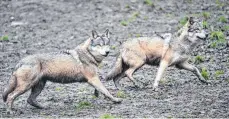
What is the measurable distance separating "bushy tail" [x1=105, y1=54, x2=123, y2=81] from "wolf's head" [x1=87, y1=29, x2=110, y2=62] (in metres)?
1.10

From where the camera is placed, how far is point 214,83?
1360 centimetres

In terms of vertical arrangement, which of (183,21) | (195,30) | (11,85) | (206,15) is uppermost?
(195,30)

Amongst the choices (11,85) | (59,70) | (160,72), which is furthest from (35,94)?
(160,72)

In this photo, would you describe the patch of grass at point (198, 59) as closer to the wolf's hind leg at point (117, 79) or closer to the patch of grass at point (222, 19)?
the wolf's hind leg at point (117, 79)

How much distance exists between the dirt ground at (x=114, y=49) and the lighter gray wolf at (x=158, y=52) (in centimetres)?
40

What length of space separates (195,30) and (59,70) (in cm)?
359

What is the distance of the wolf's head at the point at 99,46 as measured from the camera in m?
12.2

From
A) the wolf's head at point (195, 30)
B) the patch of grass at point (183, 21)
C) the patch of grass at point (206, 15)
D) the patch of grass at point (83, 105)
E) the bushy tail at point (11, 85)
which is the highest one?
the wolf's head at point (195, 30)

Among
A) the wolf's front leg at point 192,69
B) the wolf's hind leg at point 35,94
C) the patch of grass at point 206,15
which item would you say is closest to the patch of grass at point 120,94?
the wolf's hind leg at point 35,94

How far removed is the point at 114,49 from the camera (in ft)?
60.6

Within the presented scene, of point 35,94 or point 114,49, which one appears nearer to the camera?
point 35,94

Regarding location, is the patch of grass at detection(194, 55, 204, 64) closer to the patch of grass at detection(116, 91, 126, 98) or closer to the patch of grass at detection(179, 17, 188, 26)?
the patch of grass at detection(116, 91, 126, 98)

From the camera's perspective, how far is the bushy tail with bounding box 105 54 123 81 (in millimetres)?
13438

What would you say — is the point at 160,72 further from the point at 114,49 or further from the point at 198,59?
the point at 114,49
